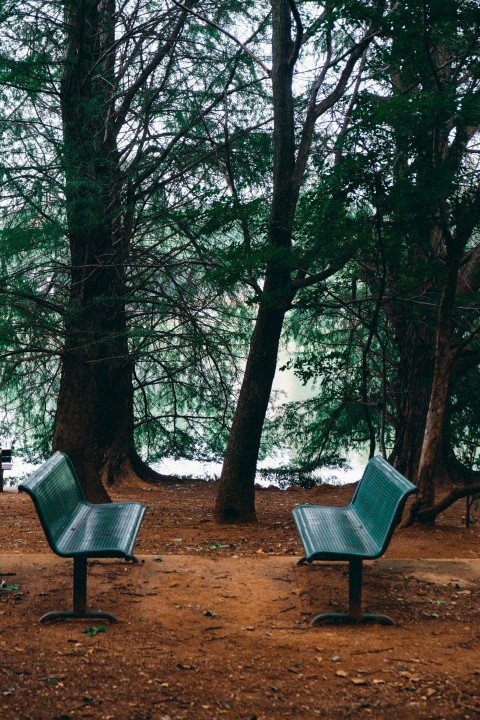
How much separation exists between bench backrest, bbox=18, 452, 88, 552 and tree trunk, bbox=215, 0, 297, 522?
407 cm

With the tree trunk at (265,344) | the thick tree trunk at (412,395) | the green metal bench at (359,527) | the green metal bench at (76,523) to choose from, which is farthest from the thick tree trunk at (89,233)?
the green metal bench at (359,527)

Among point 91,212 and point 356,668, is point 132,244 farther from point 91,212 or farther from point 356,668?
point 356,668

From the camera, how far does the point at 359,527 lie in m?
5.07

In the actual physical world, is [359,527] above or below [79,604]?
above

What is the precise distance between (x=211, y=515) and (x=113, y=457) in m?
3.86

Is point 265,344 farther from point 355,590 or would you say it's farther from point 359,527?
point 355,590

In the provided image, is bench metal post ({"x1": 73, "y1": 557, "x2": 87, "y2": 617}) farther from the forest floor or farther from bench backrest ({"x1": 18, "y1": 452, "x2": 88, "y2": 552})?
bench backrest ({"x1": 18, "y1": 452, "x2": 88, "y2": 552})

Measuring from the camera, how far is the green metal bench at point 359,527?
436cm

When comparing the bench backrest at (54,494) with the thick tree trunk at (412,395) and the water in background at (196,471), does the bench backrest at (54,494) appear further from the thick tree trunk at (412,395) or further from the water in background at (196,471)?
the water in background at (196,471)

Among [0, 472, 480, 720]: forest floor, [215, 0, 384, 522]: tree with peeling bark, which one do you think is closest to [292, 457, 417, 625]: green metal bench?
[0, 472, 480, 720]: forest floor

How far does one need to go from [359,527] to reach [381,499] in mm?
364

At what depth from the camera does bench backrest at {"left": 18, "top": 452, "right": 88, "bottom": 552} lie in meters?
4.29

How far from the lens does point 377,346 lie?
1393 centimetres

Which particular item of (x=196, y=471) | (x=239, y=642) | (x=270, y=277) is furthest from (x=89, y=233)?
(x=196, y=471)
